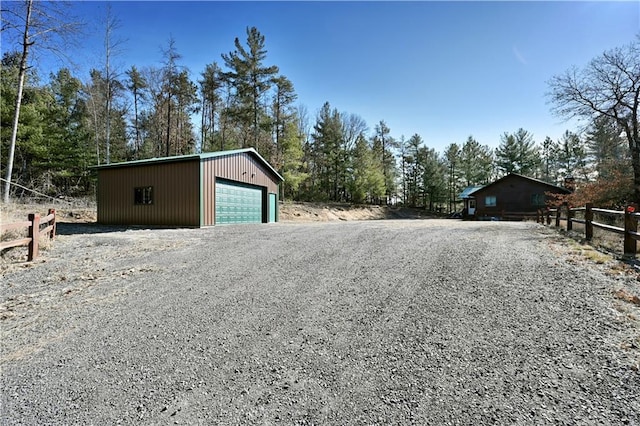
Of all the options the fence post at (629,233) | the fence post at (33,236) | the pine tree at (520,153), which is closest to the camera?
the fence post at (629,233)

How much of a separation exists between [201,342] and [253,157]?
1412cm

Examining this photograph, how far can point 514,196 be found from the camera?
27.2 metres

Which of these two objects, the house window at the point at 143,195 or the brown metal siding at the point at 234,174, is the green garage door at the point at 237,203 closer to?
the brown metal siding at the point at 234,174

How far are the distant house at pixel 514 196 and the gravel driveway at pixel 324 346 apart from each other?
2560 centimetres

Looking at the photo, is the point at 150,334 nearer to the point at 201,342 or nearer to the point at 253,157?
the point at 201,342

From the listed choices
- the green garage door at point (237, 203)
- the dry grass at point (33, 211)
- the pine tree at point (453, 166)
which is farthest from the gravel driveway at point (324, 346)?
the pine tree at point (453, 166)

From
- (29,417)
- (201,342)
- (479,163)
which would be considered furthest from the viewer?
(479,163)

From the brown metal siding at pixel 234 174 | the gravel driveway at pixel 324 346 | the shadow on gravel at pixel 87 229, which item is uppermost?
the brown metal siding at pixel 234 174

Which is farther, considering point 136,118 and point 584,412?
point 136,118

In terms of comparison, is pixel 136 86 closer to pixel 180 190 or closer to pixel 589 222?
pixel 180 190

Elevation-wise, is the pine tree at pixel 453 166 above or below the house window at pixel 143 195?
above

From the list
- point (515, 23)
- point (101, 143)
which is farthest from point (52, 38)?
point (515, 23)

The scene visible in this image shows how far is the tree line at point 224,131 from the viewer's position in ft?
A: 57.1

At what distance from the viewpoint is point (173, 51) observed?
71.1 ft
